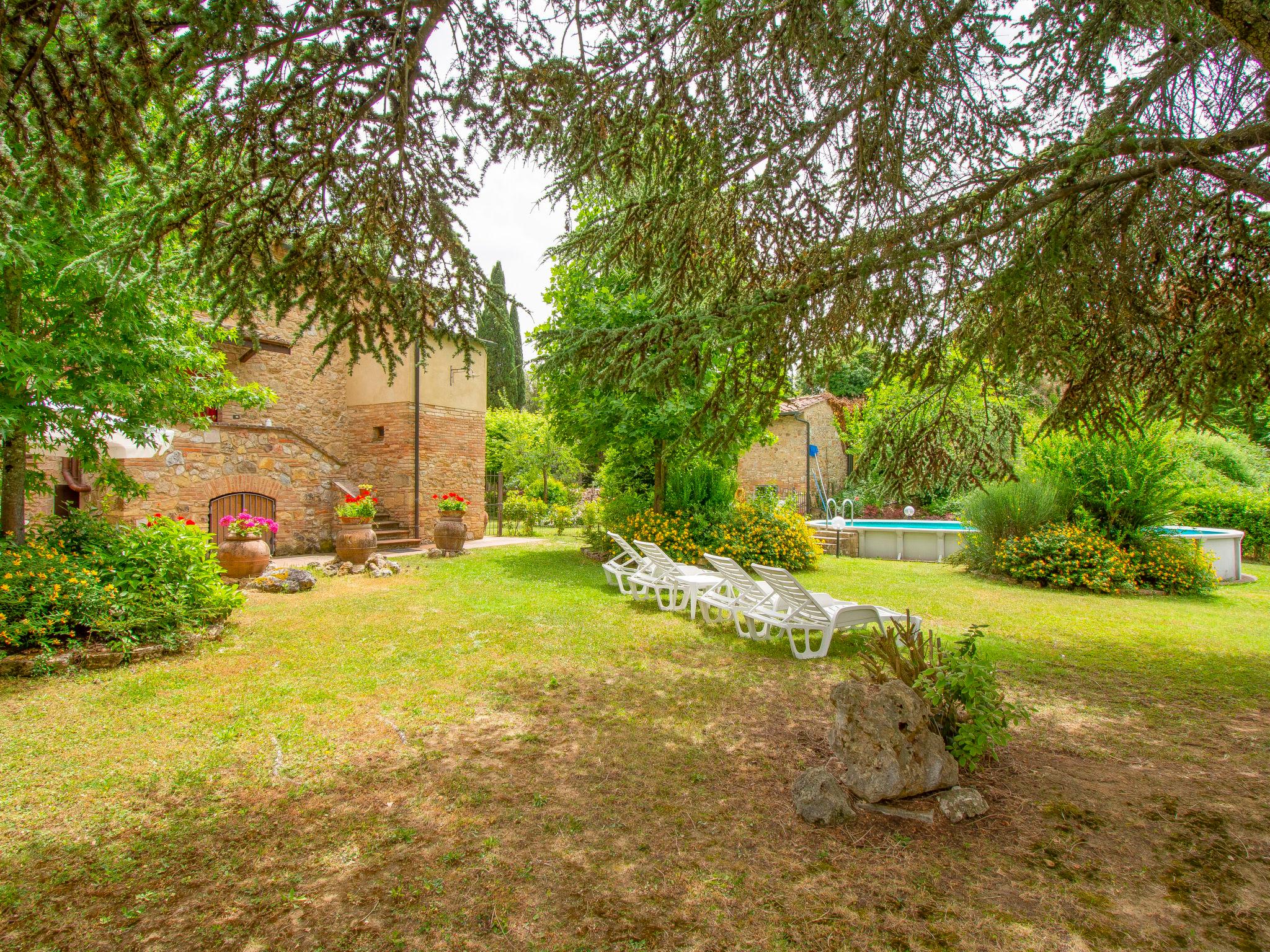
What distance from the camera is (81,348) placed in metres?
5.53

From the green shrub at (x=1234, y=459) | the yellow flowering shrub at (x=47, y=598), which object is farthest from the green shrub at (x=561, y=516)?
the green shrub at (x=1234, y=459)

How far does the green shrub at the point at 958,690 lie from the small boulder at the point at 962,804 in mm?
232

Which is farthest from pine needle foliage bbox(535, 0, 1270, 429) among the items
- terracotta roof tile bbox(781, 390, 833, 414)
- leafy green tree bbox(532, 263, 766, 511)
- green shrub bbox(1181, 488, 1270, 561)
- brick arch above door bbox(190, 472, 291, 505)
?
terracotta roof tile bbox(781, 390, 833, 414)

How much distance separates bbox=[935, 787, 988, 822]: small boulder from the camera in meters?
3.38

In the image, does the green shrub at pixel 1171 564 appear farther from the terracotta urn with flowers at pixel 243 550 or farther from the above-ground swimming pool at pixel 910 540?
the terracotta urn with flowers at pixel 243 550

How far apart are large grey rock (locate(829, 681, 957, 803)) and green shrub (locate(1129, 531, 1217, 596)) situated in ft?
31.6

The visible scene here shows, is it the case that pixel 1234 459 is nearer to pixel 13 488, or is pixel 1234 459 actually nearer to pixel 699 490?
pixel 699 490

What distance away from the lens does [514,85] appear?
4219 mm

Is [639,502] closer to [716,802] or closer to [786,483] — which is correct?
[716,802]

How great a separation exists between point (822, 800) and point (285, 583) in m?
9.10

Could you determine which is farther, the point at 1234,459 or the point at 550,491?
the point at 550,491

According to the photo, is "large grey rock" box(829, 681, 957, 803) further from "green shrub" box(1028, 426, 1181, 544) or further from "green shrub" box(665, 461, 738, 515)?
"green shrub" box(665, 461, 738, 515)

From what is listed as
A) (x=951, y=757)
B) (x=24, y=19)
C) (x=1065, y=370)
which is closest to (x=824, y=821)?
(x=951, y=757)

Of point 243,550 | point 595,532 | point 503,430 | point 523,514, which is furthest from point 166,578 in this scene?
point 503,430
